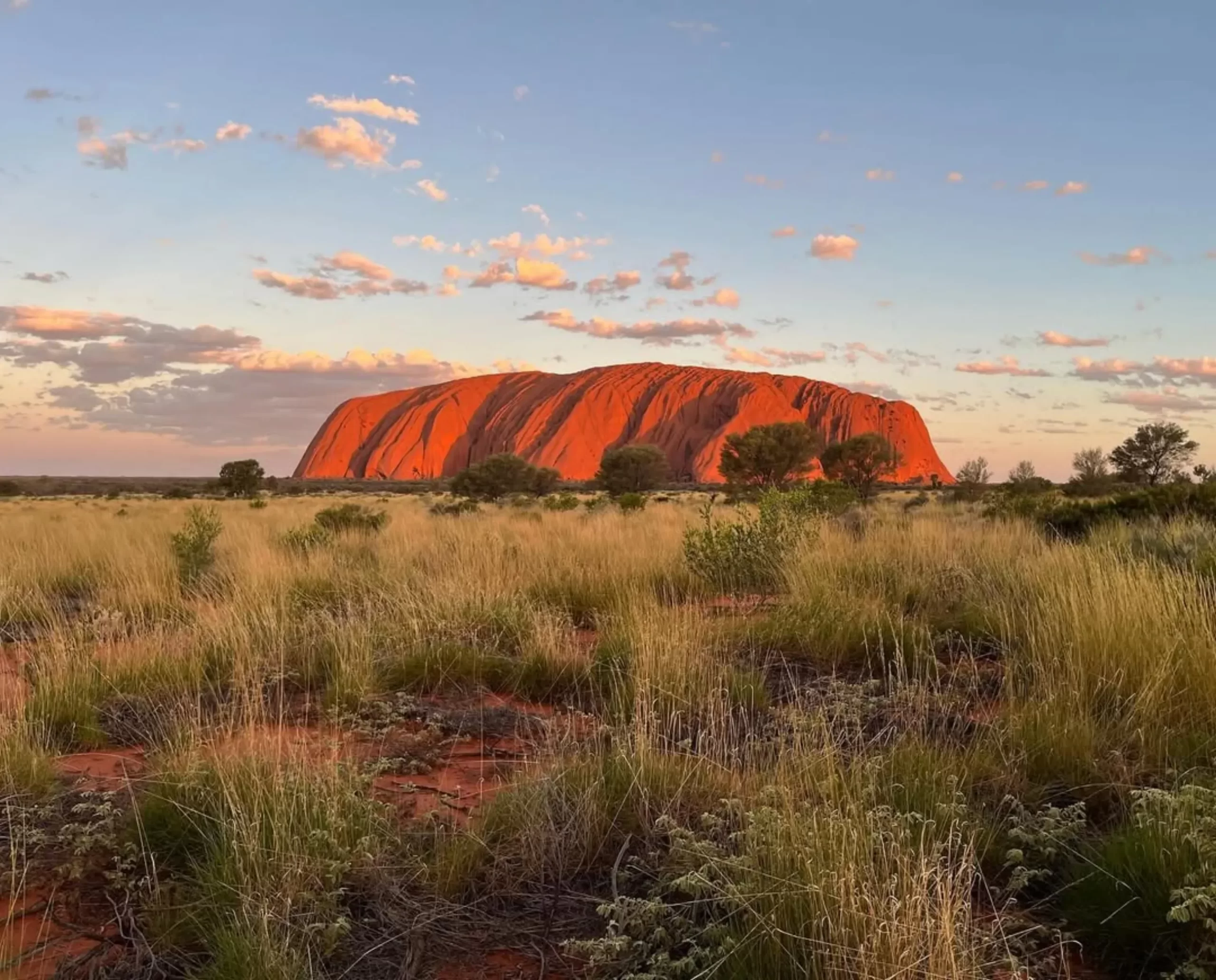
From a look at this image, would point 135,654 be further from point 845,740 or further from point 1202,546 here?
point 1202,546

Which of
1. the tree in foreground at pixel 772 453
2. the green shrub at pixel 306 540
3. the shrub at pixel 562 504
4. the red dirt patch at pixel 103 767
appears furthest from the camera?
the tree in foreground at pixel 772 453

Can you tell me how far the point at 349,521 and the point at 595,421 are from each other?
101 meters

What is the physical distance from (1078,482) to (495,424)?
335 feet

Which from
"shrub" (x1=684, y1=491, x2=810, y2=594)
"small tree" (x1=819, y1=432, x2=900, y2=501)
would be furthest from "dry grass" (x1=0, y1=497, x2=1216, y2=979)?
"small tree" (x1=819, y1=432, x2=900, y2=501)

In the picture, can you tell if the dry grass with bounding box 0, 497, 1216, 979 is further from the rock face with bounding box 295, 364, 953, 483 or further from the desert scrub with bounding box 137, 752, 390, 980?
the rock face with bounding box 295, 364, 953, 483

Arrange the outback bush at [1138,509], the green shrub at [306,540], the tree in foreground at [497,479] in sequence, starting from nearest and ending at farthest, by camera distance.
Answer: the outback bush at [1138,509] → the green shrub at [306,540] → the tree in foreground at [497,479]

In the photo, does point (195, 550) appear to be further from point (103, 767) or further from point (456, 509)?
point (456, 509)

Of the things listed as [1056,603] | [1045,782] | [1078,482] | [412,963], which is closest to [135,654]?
[412,963]

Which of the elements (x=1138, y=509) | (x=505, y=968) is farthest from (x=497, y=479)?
(x=505, y=968)

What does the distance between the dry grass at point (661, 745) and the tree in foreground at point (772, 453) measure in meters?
30.2

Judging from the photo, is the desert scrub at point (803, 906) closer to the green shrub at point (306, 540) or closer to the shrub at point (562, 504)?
the green shrub at point (306, 540)

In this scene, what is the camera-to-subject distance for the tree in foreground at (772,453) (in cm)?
3806

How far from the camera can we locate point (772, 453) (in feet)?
125

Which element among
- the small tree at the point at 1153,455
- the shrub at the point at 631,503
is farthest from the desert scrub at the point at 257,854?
the small tree at the point at 1153,455
